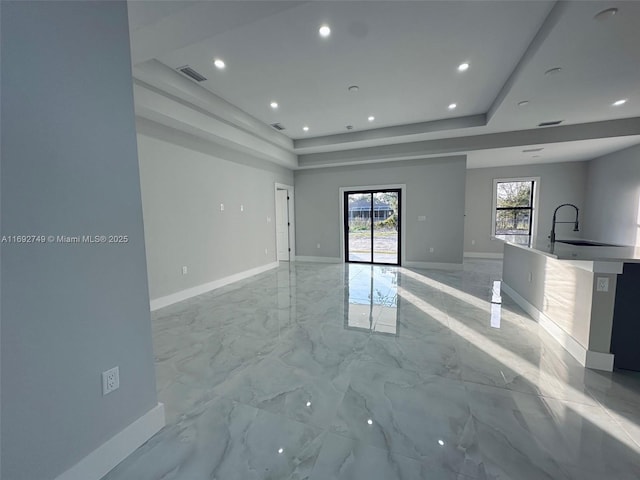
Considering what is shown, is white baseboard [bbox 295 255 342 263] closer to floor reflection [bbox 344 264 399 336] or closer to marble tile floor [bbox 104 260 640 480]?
floor reflection [bbox 344 264 399 336]

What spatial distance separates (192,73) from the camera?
130 inches

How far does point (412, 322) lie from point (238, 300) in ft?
8.42

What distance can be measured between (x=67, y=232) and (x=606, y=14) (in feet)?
12.9

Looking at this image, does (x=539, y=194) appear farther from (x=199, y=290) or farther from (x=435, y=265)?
(x=199, y=290)

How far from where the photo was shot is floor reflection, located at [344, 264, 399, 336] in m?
3.20

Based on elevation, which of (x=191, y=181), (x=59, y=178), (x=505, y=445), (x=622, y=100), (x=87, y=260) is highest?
(x=622, y=100)

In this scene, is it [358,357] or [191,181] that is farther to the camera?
[191,181]

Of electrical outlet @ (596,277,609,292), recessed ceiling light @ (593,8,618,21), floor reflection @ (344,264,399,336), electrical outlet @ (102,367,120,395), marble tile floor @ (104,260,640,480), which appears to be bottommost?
marble tile floor @ (104,260,640,480)

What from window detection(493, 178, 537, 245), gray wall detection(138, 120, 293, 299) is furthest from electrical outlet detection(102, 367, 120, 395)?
window detection(493, 178, 537, 245)

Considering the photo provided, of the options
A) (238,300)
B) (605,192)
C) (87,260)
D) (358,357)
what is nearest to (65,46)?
(87,260)

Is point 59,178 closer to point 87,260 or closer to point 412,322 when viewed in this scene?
point 87,260

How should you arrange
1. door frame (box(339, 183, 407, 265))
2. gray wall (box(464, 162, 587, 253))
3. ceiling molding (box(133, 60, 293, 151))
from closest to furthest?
ceiling molding (box(133, 60, 293, 151)) → door frame (box(339, 183, 407, 265)) → gray wall (box(464, 162, 587, 253))

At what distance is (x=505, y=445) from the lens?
151 cm

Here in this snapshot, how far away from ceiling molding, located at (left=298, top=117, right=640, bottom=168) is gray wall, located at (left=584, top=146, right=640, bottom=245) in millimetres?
1244
